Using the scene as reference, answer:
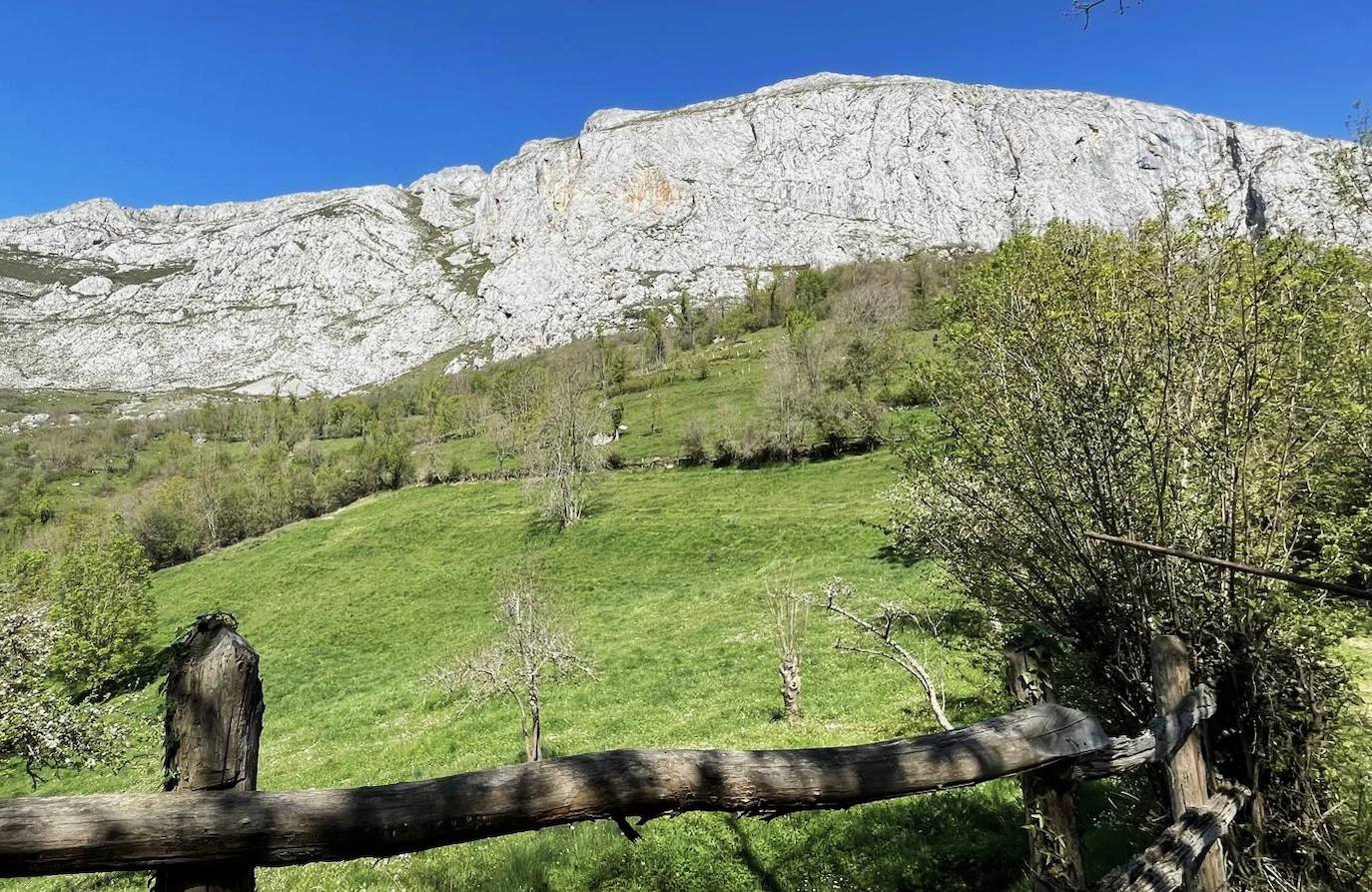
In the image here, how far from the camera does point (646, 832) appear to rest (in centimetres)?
975

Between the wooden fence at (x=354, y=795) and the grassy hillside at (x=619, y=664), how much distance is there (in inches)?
223

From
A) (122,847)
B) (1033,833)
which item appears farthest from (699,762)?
(1033,833)

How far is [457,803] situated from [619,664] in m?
23.9

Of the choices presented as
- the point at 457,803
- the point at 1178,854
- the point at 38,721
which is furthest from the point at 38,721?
the point at 1178,854

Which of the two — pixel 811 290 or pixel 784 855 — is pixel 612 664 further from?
pixel 811 290

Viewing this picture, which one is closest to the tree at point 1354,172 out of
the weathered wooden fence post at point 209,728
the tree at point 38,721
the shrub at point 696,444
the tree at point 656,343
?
the weathered wooden fence post at point 209,728

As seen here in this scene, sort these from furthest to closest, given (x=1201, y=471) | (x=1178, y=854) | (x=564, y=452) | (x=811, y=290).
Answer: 1. (x=811, y=290)
2. (x=564, y=452)
3. (x=1201, y=471)
4. (x=1178, y=854)

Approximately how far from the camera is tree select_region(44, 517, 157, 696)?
106 feet

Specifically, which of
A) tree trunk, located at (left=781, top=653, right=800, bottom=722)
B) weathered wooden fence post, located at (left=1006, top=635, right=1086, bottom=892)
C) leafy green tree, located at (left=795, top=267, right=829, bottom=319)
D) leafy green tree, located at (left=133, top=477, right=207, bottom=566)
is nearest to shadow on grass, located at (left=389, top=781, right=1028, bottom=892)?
weathered wooden fence post, located at (left=1006, top=635, right=1086, bottom=892)

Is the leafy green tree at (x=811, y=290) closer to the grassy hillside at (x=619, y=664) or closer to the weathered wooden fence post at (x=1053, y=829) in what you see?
the grassy hillside at (x=619, y=664)

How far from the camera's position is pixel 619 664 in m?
25.0

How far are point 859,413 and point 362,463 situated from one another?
5863 cm

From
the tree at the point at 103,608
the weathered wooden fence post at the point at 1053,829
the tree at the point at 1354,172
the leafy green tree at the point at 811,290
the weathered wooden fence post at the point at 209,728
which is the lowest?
the tree at the point at 103,608

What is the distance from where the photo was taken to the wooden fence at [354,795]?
1.97m
